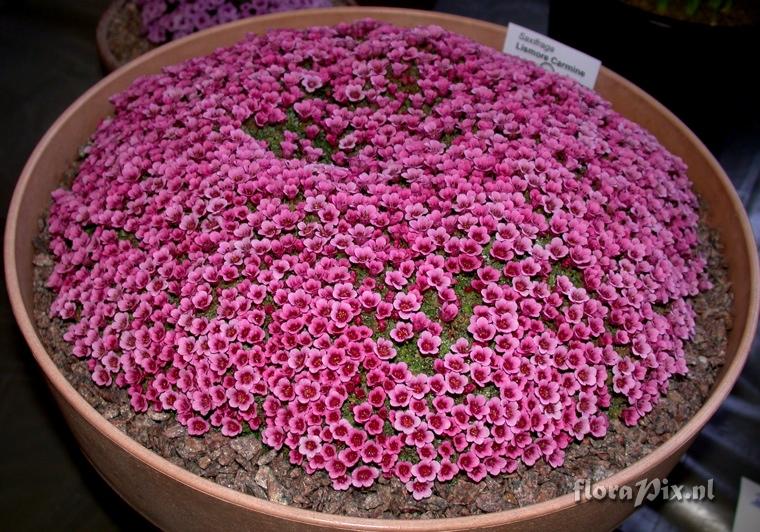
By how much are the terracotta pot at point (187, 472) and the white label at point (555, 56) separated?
0.06m

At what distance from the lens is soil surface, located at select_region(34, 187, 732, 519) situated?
3.08 feet

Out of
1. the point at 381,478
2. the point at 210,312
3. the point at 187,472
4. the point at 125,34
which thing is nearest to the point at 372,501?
the point at 381,478

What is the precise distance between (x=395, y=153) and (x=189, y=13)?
1.16m

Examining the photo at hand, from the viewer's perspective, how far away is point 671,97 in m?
1.81

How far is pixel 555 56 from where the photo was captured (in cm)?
147

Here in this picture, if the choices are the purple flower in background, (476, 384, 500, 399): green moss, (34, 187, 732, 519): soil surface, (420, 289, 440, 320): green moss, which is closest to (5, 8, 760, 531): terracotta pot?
(34, 187, 732, 519): soil surface

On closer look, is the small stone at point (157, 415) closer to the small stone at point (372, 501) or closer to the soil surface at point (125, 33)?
the small stone at point (372, 501)

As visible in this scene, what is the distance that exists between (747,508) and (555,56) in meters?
1.04

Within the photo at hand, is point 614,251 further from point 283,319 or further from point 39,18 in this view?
point 39,18

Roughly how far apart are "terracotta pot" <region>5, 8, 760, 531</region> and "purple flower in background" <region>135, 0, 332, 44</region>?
48cm

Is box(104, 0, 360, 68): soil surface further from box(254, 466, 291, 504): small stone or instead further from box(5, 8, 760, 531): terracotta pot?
box(254, 466, 291, 504): small stone

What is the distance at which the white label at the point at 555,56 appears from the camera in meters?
1.46

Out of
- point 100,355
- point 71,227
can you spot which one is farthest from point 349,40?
point 100,355

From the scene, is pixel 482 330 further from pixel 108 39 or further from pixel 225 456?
pixel 108 39
